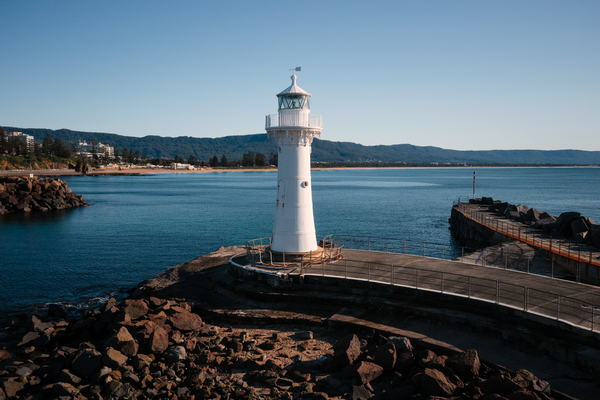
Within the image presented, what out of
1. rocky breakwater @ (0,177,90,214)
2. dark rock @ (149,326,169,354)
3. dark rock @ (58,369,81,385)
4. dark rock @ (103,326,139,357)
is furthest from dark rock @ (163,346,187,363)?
rocky breakwater @ (0,177,90,214)

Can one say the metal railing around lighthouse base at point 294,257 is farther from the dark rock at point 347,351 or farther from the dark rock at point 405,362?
the dark rock at point 405,362

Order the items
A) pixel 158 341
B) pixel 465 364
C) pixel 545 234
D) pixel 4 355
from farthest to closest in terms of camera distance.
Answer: pixel 545 234 → pixel 4 355 → pixel 158 341 → pixel 465 364

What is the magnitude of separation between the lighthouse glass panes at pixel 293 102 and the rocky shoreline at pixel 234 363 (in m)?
7.36

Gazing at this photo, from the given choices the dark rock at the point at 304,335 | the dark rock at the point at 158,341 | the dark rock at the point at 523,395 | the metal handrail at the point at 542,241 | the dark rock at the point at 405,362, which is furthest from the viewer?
the metal handrail at the point at 542,241

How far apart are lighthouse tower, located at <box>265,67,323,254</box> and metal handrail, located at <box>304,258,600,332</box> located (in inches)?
65.0

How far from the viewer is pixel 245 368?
10.5 m

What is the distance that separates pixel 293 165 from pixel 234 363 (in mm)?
7499

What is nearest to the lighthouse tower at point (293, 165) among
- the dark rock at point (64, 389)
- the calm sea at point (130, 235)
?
the dark rock at point (64, 389)

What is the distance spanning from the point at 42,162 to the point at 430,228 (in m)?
140

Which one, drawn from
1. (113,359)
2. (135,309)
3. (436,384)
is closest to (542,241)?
(436,384)

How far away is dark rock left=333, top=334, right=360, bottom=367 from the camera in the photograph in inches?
390

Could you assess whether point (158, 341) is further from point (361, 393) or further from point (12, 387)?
point (361, 393)

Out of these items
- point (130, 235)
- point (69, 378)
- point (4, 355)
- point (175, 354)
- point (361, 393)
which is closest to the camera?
point (361, 393)

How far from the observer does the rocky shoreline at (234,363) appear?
888 centimetres
